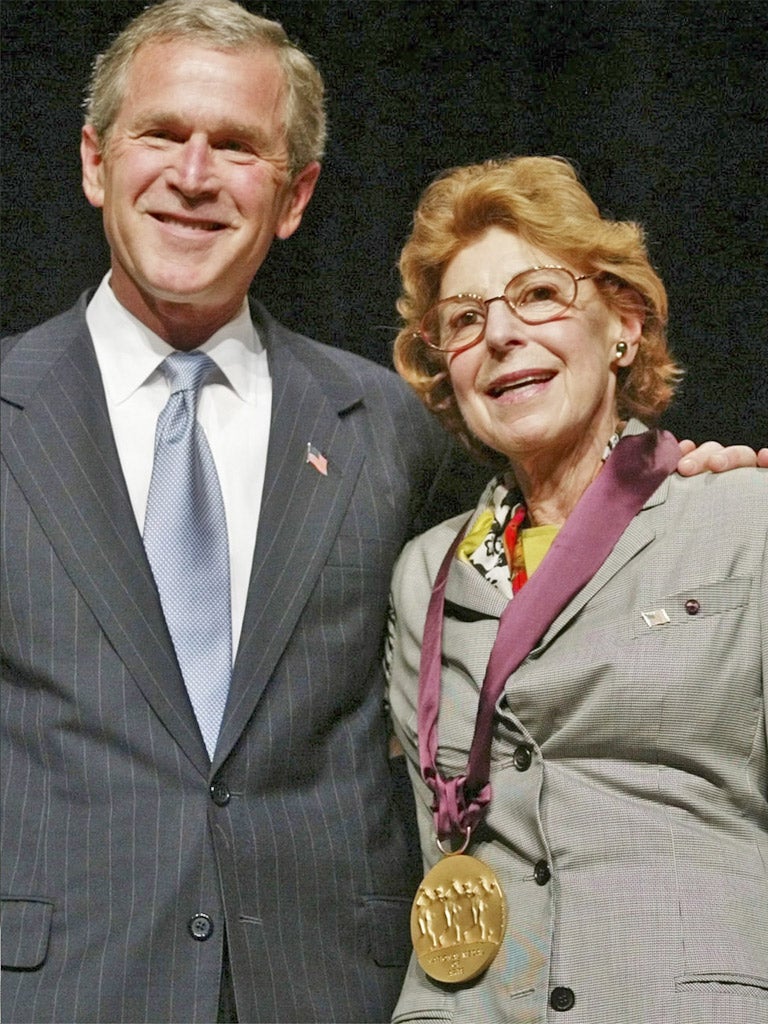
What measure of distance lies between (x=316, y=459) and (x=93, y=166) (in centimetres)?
71

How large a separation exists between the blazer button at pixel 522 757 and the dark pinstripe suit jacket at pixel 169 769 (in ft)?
1.20

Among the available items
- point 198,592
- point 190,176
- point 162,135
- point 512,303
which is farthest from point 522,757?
point 162,135

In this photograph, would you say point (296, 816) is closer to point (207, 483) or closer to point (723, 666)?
point (207, 483)

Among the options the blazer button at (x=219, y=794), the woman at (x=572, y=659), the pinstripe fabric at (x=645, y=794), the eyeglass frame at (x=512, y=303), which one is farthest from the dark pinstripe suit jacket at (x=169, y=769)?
the eyeglass frame at (x=512, y=303)

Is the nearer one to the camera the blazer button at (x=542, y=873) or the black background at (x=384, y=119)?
the blazer button at (x=542, y=873)


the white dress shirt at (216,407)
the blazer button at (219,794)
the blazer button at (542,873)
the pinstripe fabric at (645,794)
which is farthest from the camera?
the white dress shirt at (216,407)

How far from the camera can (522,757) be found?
2125mm

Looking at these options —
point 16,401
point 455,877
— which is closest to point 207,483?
point 16,401

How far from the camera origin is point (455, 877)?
7.08ft

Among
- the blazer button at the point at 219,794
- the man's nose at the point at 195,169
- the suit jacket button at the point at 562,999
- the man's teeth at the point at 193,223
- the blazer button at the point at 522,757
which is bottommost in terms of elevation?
the suit jacket button at the point at 562,999

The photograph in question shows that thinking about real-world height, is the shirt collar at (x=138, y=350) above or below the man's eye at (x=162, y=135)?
below

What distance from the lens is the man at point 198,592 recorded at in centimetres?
223

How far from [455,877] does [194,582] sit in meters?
0.64

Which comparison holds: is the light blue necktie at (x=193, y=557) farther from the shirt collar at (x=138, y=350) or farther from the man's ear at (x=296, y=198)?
the man's ear at (x=296, y=198)
